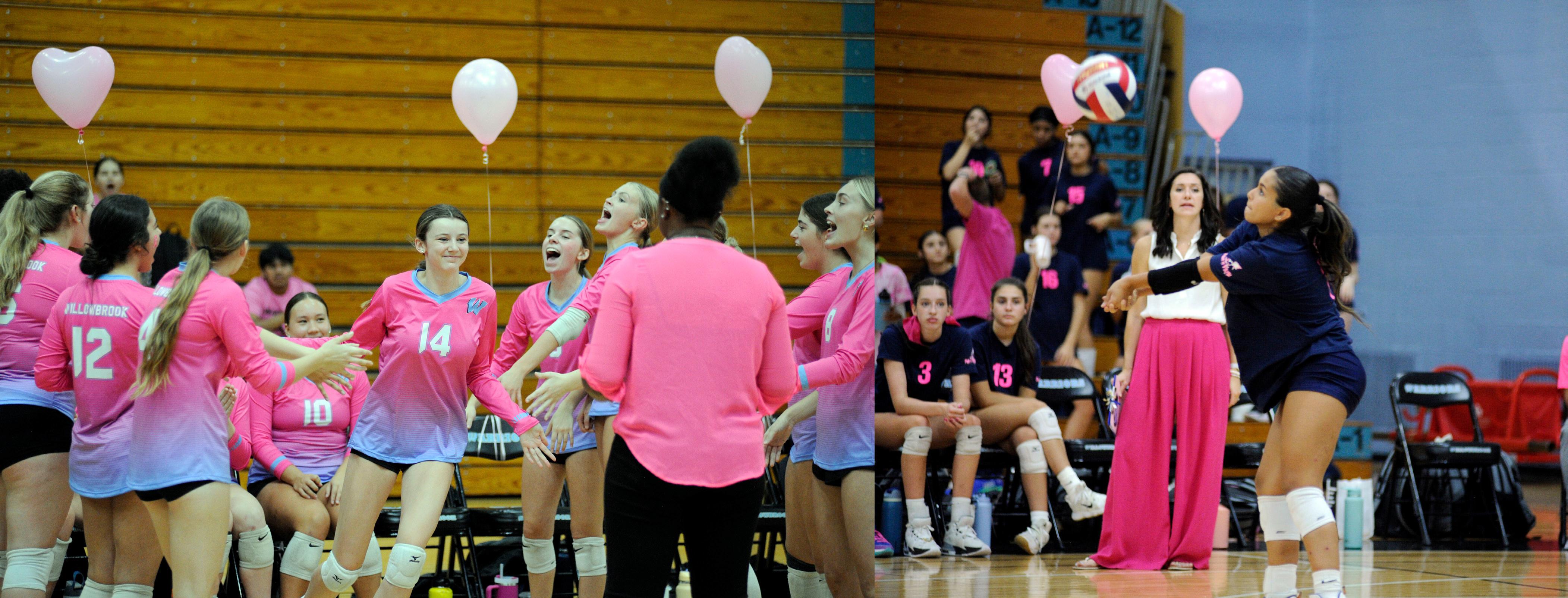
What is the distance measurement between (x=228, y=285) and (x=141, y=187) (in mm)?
4221

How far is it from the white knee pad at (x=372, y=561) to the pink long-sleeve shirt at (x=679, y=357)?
203cm

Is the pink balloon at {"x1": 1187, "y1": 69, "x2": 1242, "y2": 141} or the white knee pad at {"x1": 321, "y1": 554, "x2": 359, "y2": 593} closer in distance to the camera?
the white knee pad at {"x1": 321, "y1": 554, "x2": 359, "y2": 593}

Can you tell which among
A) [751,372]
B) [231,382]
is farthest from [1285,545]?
[231,382]

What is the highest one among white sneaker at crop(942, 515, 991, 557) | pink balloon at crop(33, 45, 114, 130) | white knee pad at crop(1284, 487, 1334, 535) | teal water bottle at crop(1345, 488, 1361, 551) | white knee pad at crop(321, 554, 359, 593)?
pink balloon at crop(33, 45, 114, 130)

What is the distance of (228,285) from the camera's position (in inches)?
136

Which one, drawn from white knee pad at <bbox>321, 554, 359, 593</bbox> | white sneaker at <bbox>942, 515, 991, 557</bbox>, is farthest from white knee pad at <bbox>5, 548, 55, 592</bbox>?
white sneaker at <bbox>942, 515, 991, 557</bbox>

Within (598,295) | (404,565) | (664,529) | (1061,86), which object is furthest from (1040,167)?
(664,529)

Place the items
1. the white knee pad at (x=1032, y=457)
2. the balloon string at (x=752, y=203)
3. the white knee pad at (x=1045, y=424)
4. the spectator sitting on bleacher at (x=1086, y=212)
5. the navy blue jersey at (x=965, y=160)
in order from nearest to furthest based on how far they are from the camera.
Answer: the balloon string at (x=752, y=203) → the navy blue jersey at (x=965, y=160) → the white knee pad at (x=1032, y=457) → the white knee pad at (x=1045, y=424) → the spectator sitting on bleacher at (x=1086, y=212)

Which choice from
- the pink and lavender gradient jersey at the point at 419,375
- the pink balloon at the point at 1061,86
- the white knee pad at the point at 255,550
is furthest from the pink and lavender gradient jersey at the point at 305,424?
the pink balloon at the point at 1061,86

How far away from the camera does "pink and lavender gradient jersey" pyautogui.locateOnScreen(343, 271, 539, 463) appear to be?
3945 millimetres

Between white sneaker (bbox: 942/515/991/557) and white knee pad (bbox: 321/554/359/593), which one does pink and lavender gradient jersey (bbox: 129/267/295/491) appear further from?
white sneaker (bbox: 942/515/991/557)

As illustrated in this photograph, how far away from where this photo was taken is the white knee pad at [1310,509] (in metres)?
3.90

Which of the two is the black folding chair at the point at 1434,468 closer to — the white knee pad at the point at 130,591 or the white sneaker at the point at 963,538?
the white sneaker at the point at 963,538

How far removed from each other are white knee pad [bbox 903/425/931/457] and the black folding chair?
343 centimetres
